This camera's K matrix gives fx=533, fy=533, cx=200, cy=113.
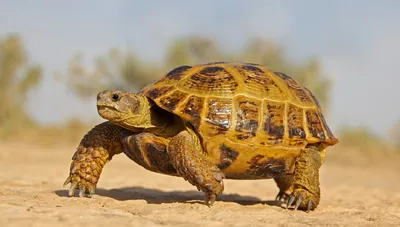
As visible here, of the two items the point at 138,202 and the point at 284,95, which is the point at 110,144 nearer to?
the point at 138,202

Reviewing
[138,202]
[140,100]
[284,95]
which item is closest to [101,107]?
[140,100]

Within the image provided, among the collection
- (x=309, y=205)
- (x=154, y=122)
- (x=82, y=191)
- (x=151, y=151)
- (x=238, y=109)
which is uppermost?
(x=238, y=109)

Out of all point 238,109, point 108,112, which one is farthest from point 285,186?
point 108,112

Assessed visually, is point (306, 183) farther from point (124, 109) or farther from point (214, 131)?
point (124, 109)

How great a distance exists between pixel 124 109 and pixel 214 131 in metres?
0.91

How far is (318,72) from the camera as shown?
28.8 meters

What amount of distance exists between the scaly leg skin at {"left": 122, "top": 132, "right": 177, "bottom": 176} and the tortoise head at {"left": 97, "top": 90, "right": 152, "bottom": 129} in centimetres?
15

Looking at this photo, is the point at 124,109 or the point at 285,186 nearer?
the point at 124,109

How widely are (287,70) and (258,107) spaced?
25111mm

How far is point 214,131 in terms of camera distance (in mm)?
4953

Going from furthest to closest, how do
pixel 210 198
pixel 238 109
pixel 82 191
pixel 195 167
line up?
pixel 82 191 < pixel 238 109 < pixel 210 198 < pixel 195 167

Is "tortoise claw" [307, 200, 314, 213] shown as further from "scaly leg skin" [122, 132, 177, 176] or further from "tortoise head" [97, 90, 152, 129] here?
"tortoise head" [97, 90, 152, 129]

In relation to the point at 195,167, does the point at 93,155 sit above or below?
above

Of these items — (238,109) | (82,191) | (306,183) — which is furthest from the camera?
(82,191)
